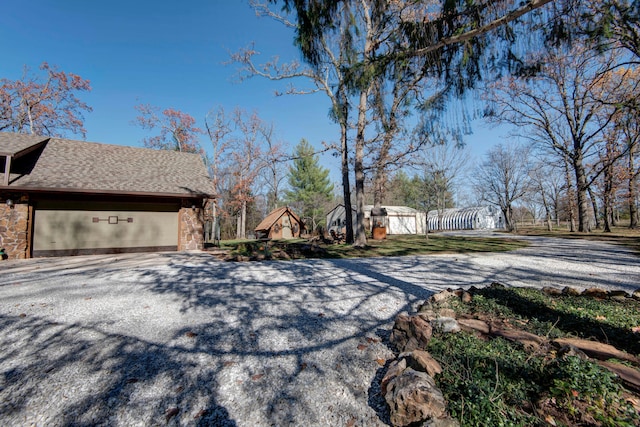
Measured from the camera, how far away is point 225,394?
2195 mm

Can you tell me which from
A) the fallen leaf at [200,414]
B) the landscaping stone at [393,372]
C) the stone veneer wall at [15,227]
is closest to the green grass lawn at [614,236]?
the landscaping stone at [393,372]

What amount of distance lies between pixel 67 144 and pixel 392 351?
16616 mm

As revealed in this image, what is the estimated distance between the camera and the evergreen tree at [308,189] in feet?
105

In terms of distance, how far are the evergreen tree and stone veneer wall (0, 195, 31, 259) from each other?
77.1ft

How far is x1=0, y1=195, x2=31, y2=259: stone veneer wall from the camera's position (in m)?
9.43

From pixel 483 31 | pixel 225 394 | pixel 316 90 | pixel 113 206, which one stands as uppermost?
pixel 316 90

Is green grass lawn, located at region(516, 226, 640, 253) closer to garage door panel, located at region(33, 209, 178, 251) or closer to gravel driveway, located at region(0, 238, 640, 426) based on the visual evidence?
gravel driveway, located at region(0, 238, 640, 426)

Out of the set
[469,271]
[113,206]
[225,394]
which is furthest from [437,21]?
[113,206]

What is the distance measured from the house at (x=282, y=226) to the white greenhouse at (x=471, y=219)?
1973 cm

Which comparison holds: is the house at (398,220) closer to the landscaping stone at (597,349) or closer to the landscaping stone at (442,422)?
the landscaping stone at (597,349)

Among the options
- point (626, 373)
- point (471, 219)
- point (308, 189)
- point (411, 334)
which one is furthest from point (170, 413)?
point (471, 219)

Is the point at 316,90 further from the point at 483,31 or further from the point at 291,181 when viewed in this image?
the point at 291,181

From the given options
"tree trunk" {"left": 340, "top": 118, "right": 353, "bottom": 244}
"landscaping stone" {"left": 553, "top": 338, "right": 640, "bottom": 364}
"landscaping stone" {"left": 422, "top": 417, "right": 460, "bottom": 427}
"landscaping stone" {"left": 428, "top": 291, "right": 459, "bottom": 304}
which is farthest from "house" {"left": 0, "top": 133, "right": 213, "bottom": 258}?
"landscaping stone" {"left": 553, "top": 338, "right": 640, "bottom": 364}

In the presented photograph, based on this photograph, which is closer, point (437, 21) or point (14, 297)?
point (437, 21)
